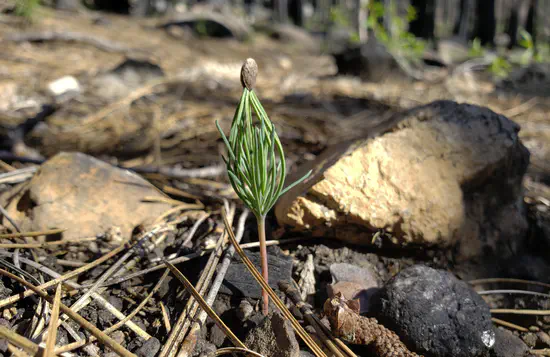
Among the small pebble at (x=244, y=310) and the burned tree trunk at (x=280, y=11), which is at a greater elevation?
the small pebble at (x=244, y=310)

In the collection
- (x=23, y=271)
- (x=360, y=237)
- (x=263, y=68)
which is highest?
(x=23, y=271)

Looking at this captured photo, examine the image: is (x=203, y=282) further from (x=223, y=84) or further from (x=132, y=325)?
(x=223, y=84)

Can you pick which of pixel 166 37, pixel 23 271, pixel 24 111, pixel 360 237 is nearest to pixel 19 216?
pixel 23 271

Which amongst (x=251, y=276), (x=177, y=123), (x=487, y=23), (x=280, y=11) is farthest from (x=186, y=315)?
(x=280, y=11)

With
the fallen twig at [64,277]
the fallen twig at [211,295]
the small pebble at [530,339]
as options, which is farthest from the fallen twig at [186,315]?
the small pebble at [530,339]

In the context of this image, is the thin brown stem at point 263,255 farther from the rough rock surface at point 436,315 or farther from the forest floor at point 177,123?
the rough rock surface at point 436,315

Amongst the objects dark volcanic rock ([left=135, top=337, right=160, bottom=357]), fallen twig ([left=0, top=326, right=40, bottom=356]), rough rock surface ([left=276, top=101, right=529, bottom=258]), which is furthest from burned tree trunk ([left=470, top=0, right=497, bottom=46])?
fallen twig ([left=0, top=326, right=40, bottom=356])
